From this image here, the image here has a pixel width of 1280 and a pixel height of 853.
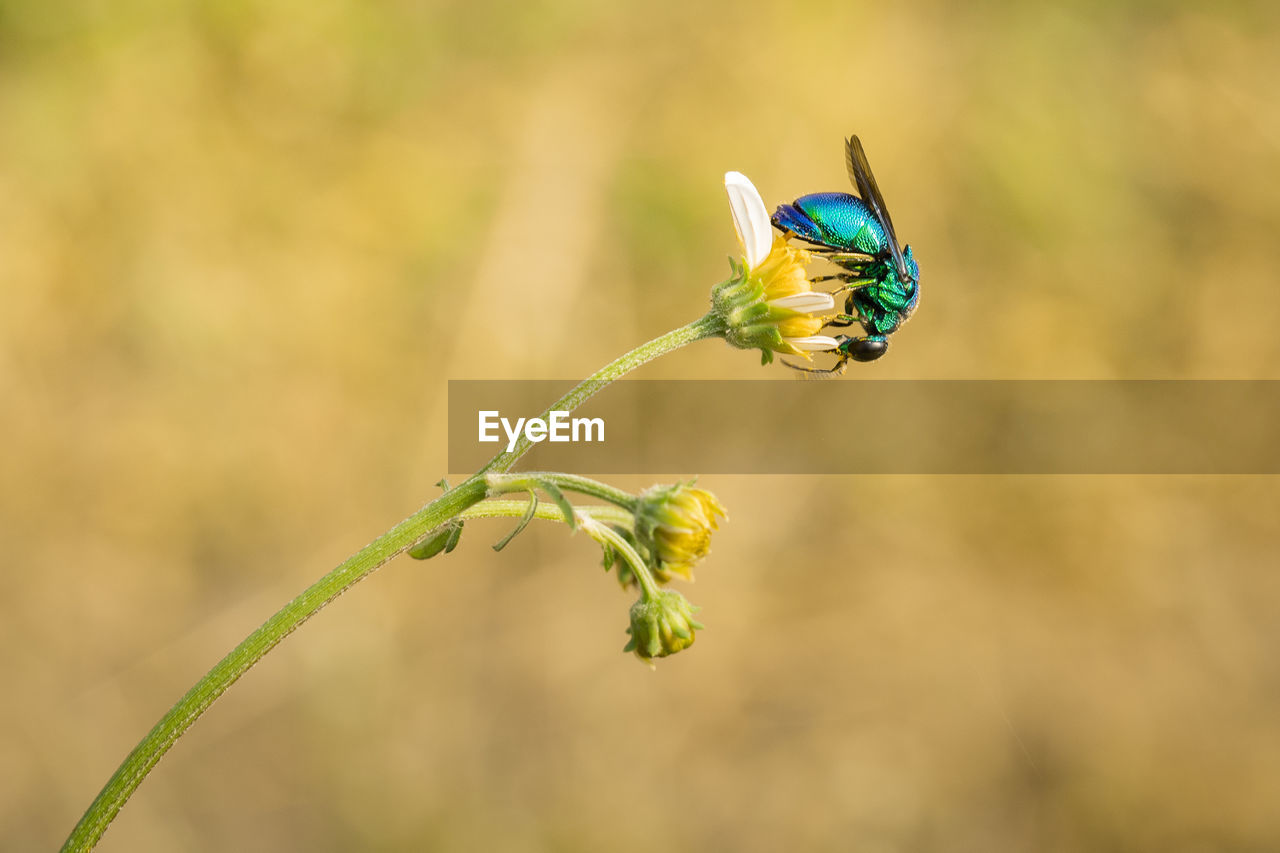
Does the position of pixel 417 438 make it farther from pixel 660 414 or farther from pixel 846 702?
pixel 846 702

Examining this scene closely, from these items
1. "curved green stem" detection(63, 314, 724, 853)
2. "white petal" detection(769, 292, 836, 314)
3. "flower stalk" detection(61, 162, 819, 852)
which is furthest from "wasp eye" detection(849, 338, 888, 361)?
"curved green stem" detection(63, 314, 724, 853)

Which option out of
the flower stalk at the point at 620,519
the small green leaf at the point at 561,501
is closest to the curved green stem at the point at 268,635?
the flower stalk at the point at 620,519

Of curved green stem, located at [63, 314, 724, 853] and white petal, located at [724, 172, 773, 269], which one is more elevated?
white petal, located at [724, 172, 773, 269]

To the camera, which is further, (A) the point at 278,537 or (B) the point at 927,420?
(B) the point at 927,420

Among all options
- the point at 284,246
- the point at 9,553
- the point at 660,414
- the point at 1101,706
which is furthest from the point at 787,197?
the point at 9,553

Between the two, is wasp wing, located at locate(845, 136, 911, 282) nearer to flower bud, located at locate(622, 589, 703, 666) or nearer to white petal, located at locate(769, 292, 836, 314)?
white petal, located at locate(769, 292, 836, 314)

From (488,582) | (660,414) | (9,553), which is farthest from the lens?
(660,414)

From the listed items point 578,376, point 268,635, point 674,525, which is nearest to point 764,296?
point 674,525
